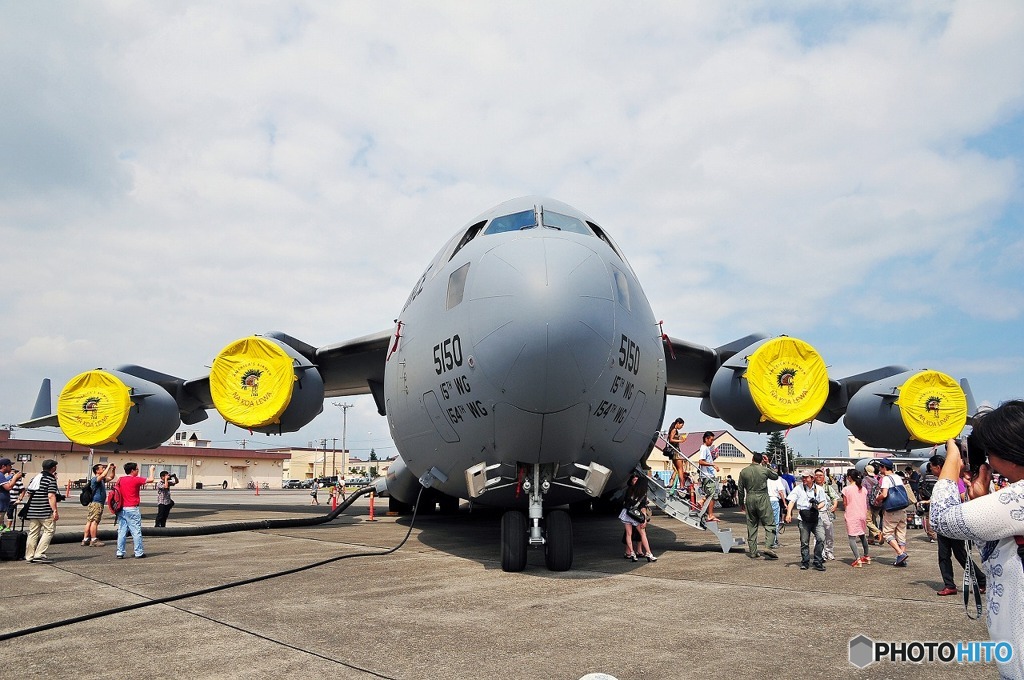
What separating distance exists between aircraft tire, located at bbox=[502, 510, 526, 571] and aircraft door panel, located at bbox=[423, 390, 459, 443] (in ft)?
3.73

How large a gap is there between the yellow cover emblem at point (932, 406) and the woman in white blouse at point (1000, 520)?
12.5 metres

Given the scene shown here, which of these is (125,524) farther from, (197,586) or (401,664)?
(401,664)

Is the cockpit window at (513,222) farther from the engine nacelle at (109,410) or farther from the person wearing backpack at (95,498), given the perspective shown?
the engine nacelle at (109,410)

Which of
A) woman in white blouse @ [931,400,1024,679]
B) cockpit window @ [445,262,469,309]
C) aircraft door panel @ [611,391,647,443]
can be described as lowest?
woman in white blouse @ [931,400,1024,679]

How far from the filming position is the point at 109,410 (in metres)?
14.0

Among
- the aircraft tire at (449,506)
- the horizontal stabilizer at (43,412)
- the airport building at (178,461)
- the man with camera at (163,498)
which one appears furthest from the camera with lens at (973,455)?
the airport building at (178,461)

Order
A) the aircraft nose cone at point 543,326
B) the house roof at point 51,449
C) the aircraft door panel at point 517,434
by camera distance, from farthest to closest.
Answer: the house roof at point 51,449 < the aircraft door panel at point 517,434 < the aircraft nose cone at point 543,326

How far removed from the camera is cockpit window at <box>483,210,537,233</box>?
806cm

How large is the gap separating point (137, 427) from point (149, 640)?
11393mm

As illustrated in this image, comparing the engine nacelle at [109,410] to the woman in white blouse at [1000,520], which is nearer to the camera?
the woman in white blouse at [1000,520]

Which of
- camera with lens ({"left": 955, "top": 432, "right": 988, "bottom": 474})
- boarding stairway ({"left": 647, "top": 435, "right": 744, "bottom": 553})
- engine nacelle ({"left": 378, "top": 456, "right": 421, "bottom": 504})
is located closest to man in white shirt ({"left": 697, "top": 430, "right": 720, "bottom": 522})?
boarding stairway ({"left": 647, "top": 435, "right": 744, "bottom": 553})

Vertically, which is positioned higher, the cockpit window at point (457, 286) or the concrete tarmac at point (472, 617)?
the cockpit window at point (457, 286)

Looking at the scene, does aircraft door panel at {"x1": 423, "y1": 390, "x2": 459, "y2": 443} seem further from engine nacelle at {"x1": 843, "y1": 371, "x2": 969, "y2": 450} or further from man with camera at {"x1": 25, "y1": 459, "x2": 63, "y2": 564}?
engine nacelle at {"x1": 843, "y1": 371, "x2": 969, "y2": 450}

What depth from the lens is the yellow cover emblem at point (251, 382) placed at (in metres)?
13.0
